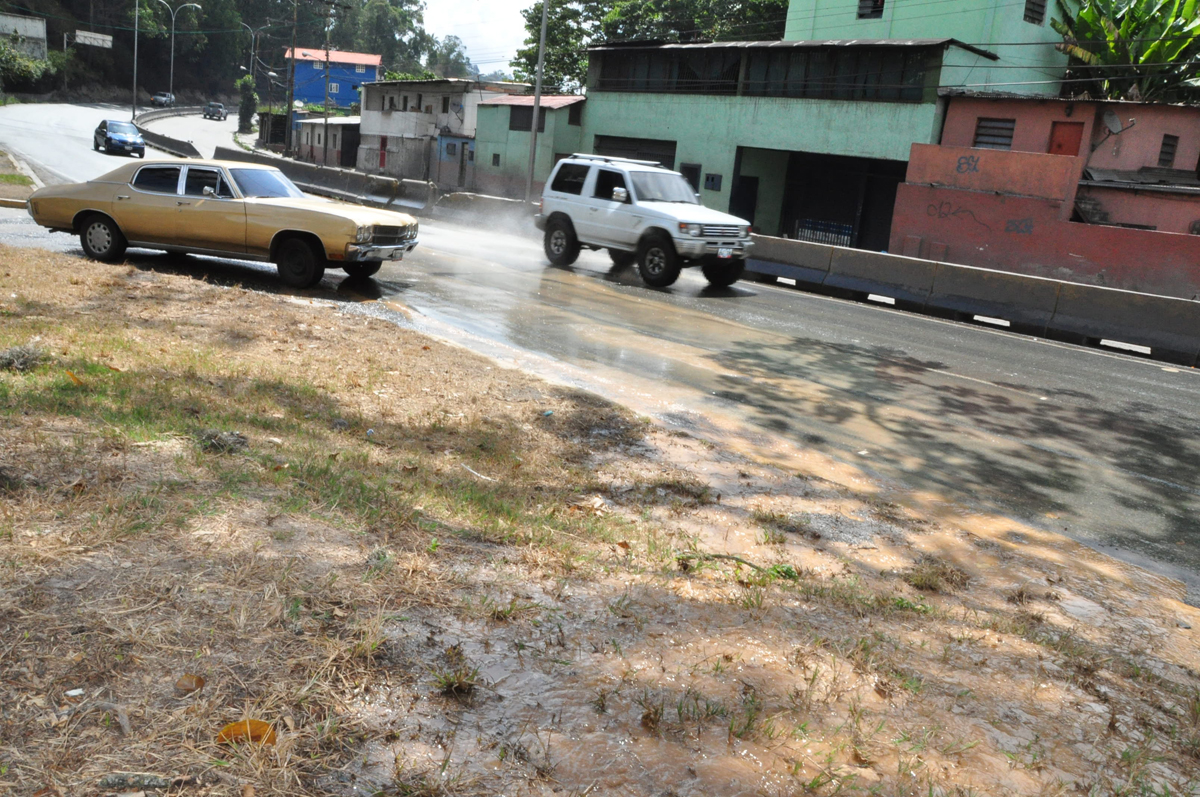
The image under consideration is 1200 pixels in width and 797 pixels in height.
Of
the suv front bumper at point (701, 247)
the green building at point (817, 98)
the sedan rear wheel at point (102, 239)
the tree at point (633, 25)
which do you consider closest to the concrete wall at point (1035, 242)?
the green building at point (817, 98)

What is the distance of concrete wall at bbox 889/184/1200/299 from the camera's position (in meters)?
19.6

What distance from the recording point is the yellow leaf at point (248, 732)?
267 centimetres

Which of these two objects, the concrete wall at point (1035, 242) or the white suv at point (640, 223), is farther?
the concrete wall at point (1035, 242)

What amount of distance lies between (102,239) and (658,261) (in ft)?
29.3

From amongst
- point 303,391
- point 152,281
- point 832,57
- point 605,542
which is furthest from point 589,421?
point 832,57

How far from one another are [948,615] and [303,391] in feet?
16.5

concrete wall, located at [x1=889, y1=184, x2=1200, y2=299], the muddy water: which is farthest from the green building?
the muddy water

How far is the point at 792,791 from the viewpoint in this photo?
9.22ft

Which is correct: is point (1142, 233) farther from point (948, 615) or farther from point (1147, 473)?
point (948, 615)

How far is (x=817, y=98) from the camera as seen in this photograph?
33.7m

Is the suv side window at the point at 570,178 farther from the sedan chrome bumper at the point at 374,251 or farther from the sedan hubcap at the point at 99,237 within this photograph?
the sedan hubcap at the point at 99,237

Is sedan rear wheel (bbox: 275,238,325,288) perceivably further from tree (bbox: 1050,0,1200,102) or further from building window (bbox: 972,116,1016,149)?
tree (bbox: 1050,0,1200,102)

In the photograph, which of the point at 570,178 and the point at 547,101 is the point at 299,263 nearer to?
the point at 570,178

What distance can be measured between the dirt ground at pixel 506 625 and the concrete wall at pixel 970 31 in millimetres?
29504
